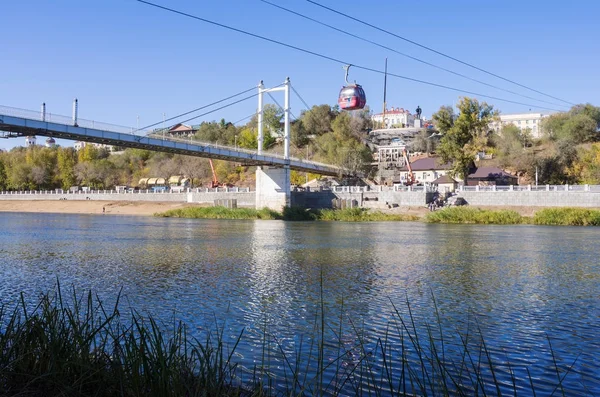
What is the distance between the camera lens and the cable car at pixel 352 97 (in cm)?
Answer: 5372

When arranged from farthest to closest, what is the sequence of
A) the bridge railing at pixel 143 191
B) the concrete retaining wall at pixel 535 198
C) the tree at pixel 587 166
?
1. the bridge railing at pixel 143 191
2. the tree at pixel 587 166
3. the concrete retaining wall at pixel 535 198

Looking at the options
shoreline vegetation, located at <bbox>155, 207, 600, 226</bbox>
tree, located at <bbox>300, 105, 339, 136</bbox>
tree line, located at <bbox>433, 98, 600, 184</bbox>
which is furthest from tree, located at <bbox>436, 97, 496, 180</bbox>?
tree, located at <bbox>300, 105, 339, 136</bbox>

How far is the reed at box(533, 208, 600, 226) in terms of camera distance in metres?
49.2

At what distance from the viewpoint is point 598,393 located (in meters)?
7.30

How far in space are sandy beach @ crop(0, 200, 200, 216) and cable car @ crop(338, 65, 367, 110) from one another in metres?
34.7

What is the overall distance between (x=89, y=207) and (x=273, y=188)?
3436 cm

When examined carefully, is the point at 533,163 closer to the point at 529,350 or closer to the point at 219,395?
the point at 529,350

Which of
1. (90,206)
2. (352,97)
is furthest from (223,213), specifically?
(90,206)

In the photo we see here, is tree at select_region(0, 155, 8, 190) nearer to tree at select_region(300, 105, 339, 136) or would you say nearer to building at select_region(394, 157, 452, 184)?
tree at select_region(300, 105, 339, 136)

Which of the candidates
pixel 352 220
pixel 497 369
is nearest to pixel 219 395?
pixel 497 369

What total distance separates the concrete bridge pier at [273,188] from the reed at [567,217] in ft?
92.9

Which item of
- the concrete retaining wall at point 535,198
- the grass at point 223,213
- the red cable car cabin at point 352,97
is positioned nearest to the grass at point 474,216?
the concrete retaining wall at point 535,198

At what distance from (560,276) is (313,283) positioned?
7841mm

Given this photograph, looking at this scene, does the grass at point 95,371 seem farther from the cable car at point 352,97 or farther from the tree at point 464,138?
the tree at point 464,138
